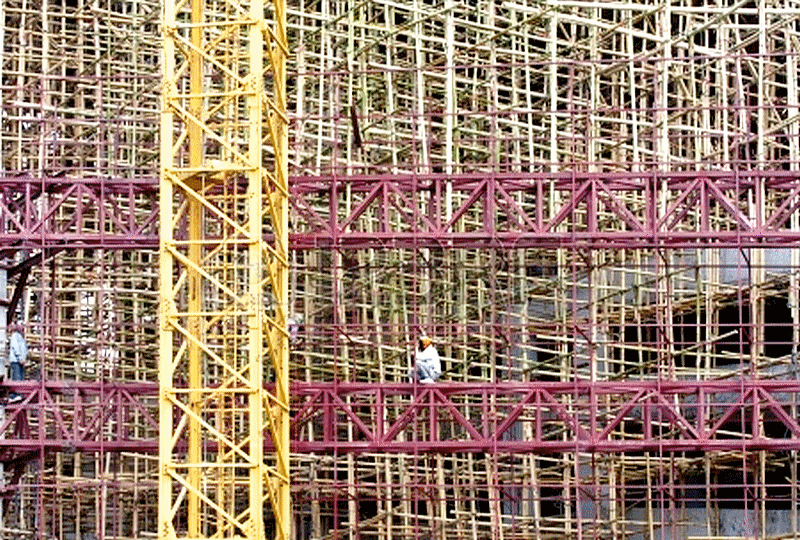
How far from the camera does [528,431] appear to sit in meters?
38.5

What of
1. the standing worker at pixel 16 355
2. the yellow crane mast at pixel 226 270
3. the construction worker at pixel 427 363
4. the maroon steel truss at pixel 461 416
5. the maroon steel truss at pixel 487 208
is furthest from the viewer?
the construction worker at pixel 427 363

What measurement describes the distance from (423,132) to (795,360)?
8.30 m

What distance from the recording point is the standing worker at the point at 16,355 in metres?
32.0

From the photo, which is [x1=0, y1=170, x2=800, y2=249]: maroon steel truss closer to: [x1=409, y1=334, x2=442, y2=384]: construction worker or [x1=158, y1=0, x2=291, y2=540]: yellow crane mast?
[x1=158, y1=0, x2=291, y2=540]: yellow crane mast

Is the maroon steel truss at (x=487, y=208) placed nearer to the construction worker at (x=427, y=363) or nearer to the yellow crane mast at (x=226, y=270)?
the yellow crane mast at (x=226, y=270)

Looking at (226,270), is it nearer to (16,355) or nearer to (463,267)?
(16,355)

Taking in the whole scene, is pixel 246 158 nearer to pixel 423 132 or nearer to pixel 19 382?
pixel 19 382

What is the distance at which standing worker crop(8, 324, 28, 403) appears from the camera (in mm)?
31953

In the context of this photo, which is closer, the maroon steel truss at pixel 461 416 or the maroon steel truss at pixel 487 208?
the maroon steel truss at pixel 461 416

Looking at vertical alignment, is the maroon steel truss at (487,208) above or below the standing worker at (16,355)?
above

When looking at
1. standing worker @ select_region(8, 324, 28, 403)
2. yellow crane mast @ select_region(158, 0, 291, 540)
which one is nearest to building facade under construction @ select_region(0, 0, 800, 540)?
standing worker @ select_region(8, 324, 28, 403)

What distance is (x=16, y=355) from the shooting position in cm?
3222

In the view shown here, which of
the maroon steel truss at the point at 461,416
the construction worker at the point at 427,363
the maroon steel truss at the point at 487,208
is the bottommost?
the maroon steel truss at the point at 461,416

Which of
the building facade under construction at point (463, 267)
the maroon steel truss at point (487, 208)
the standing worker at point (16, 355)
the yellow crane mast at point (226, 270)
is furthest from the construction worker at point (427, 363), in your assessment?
the standing worker at point (16, 355)
